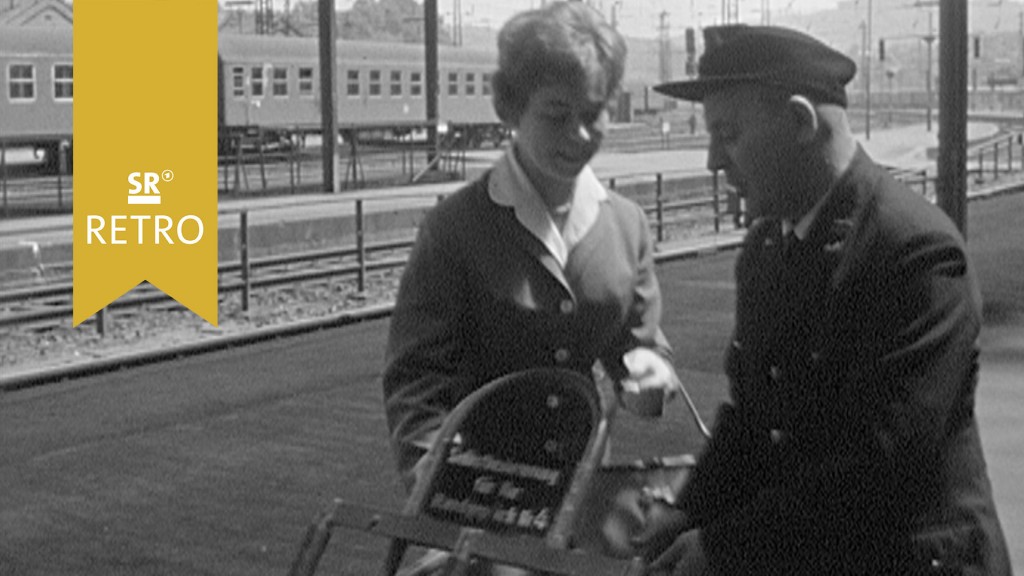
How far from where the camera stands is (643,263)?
3.04 m

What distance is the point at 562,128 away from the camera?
2826mm

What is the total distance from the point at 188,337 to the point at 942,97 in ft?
22.0

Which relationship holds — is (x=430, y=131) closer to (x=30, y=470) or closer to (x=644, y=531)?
→ (x=30, y=470)

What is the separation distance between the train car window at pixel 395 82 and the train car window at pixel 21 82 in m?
12.7

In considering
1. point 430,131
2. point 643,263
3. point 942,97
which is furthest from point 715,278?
point 430,131

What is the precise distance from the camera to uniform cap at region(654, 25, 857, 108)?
8.12 ft

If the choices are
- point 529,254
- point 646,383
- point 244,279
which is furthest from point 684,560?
point 244,279

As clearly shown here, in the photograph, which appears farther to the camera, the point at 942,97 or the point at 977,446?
the point at 942,97

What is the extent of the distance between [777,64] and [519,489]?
681 millimetres

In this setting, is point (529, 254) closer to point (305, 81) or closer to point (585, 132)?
point (585, 132)

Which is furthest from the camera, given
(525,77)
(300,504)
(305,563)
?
(300,504)

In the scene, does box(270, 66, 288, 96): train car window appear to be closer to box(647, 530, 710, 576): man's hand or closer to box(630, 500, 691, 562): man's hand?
box(630, 500, 691, 562): man's hand

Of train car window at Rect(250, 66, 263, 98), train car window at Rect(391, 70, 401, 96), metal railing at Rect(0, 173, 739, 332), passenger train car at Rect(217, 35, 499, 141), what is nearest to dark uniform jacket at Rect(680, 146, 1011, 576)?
metal railing at Rect(0, 173, 739, 332)

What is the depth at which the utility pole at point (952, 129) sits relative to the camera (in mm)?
10984
